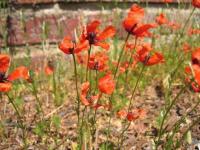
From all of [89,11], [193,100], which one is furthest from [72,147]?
[89,11]

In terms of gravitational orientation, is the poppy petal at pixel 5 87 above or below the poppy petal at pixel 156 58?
below

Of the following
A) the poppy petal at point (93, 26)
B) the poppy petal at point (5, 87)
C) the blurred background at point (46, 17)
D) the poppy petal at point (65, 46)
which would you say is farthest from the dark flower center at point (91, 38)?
the blurred background at point (46, 17)

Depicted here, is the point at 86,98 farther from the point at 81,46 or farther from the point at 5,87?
the point at 5,87

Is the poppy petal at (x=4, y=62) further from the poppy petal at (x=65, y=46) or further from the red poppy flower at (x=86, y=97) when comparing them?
the red poppy flower at (x=86, y=97)

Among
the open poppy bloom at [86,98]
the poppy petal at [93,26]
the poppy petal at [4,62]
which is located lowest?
the open poppy bloom at [86,98]

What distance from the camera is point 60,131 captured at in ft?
6.72

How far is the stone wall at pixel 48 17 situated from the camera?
2.75 m

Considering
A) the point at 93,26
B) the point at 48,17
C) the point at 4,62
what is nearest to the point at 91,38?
the point at 93,26

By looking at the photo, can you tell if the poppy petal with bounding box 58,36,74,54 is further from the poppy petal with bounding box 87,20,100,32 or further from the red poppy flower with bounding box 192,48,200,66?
the red poppy flower with bounding box 192,48,200,66

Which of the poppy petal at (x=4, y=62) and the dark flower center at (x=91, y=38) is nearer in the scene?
the poppy petal at (x=4, y=62)

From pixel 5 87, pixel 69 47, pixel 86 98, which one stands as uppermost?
pixel 69 47

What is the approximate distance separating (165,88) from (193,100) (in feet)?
0.52

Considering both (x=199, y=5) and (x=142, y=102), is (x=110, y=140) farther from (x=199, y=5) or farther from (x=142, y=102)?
(x=199, y=5)

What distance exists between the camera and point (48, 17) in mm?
2838
